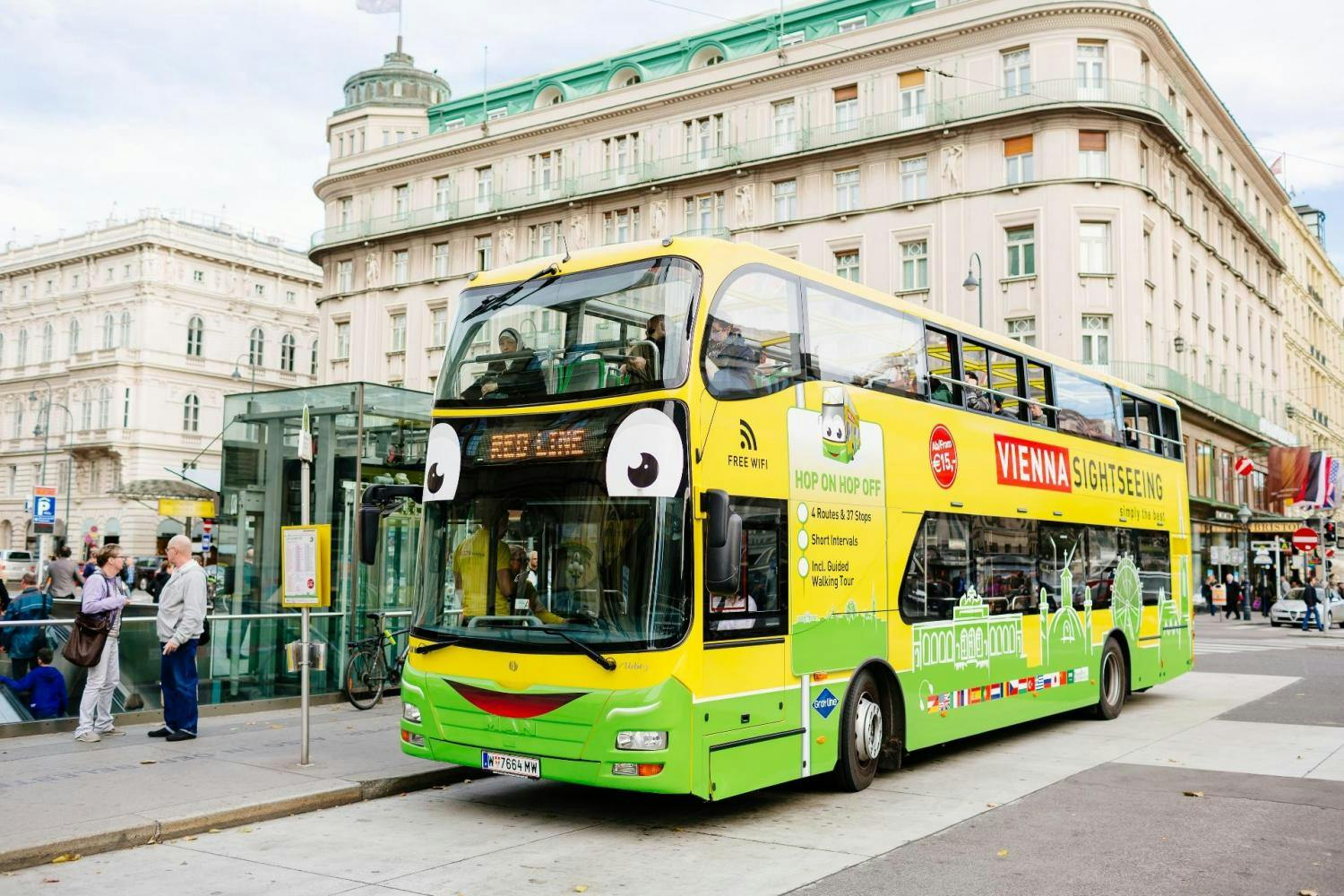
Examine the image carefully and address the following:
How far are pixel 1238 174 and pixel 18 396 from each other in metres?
76.5

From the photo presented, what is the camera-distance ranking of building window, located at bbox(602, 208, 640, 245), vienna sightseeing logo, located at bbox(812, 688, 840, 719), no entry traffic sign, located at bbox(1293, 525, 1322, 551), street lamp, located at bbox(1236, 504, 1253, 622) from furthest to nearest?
building window, located at bbox(602, 208, 640, 245)
street lamp, located at bbox(1236, 504, 1253, 622)
no entry traffic sign, located at bbox(1293, 525, 1322, 551)
vienna sightseeing logo, located at bbox(812, 688, 840, 719)

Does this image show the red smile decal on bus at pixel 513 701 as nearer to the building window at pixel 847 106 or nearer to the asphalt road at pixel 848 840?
the asphalt road at pixel 848 840

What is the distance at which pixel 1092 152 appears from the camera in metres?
41.0

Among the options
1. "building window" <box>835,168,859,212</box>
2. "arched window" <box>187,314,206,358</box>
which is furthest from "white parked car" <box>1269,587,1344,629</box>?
"arched window" <box>187,314,206,358</box>

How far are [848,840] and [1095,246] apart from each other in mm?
36383

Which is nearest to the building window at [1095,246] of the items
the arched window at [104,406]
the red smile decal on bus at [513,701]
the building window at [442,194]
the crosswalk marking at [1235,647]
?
the crosswalk marking at [1235,647]

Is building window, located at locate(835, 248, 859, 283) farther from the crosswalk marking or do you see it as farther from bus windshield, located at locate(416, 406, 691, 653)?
bus windshield, located at locate(416, 406, 691, 653)

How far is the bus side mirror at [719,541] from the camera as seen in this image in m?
7.94

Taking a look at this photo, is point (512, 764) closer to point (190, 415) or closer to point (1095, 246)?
point (1095, 246)

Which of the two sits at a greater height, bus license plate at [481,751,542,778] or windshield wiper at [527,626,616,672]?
windshield wiper at [527,626,616,672]

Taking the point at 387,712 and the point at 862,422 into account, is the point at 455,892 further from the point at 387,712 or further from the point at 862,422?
the point at 387,712

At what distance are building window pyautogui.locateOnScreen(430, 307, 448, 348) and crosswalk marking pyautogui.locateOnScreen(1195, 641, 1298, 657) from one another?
3434 centimetres

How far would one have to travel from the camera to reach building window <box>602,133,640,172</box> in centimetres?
4988

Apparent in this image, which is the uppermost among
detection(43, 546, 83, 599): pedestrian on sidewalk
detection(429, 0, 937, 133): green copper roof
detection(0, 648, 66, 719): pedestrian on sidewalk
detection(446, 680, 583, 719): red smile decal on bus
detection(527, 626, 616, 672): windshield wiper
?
detection(429, 0, 937, 133): green copper roof
